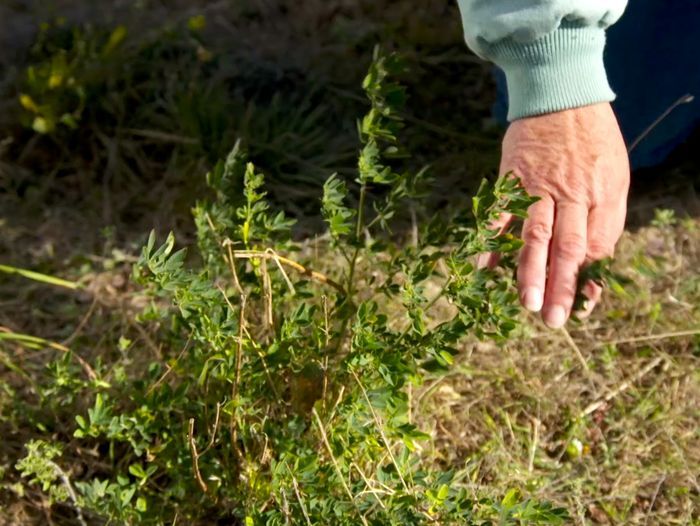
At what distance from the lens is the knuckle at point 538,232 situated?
1499mm

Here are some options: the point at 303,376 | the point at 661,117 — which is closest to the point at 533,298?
the point at 303,376

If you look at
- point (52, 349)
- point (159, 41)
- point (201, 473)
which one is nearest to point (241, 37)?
point (159, 41)

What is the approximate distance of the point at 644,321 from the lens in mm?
1972

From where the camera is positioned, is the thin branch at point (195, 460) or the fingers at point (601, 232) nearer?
the thin branch at point (195, 460)

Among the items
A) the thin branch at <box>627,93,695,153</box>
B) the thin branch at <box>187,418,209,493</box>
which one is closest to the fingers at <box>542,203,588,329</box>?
the thin branch at <box>627,93,695,153</box>

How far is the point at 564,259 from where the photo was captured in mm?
1478

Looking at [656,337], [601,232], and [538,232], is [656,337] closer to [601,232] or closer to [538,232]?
[601,232]

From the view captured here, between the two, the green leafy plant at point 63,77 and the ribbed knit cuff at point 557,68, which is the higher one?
the ribbed knit cuff at point 557,68

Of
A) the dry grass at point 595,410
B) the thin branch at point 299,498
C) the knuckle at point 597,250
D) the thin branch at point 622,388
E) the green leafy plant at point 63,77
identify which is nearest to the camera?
the thin branch at point 299,498

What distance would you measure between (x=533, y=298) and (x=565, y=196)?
0.22m

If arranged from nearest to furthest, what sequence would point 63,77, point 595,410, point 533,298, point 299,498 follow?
point 299,498, point 533,298, point 595,410, point 63,77

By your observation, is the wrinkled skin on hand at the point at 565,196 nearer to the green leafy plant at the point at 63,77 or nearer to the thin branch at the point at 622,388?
the thin branch at the point at 622,388

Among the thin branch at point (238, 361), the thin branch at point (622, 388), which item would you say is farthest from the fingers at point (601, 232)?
the thin branch at point (238, 361)

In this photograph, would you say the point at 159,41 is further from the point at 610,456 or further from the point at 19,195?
the point at 610,456
